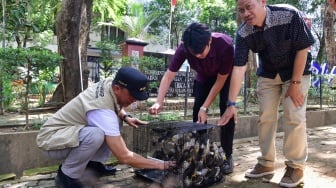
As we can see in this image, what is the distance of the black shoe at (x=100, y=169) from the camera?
3223mm

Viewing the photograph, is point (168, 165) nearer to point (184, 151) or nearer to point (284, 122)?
point (184, 151)

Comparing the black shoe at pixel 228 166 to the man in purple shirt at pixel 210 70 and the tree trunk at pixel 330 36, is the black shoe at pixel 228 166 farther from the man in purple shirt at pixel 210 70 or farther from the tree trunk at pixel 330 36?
the tree trunk at pixel 330 36

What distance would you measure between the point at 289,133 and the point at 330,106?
598 centimetres

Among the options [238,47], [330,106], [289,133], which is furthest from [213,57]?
[330,106]

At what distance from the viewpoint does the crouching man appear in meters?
2.61

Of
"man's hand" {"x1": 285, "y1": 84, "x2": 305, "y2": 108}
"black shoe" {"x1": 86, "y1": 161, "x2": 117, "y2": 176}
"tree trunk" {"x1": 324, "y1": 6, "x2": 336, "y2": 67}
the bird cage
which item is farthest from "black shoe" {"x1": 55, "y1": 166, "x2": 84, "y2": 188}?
"tree trunk" {"x1": 324, "y1": 6, "x2": 336, "y2": 67}

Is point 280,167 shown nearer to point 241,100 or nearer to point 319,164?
point 319,164

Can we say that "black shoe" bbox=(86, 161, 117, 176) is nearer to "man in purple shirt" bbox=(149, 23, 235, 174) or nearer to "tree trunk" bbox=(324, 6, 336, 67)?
"man in purple shirt" bbox=(149, 23, 235, 174)

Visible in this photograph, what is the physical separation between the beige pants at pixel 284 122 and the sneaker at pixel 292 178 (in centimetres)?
5

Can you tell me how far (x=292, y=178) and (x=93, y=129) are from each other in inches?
67.1

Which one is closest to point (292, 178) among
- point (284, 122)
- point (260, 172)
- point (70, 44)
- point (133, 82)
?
point (260, 172)

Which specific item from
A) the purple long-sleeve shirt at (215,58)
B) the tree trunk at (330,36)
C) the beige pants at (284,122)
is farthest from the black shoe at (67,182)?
the tree trunk at (330,36)

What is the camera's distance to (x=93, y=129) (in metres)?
2.71

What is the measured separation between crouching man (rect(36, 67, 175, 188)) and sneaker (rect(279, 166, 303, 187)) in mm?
1047
